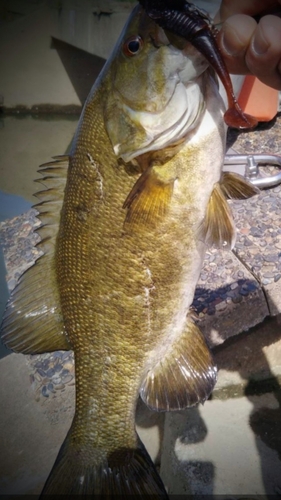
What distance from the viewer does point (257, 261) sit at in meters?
2.53

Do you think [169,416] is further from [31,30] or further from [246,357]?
[31,30]

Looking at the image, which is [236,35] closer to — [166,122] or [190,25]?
[190,25]

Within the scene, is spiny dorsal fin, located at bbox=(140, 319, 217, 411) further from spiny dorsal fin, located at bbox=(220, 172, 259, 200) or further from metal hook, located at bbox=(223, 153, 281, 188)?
metal hook, located at bbox=(223, 153, 281, 188)

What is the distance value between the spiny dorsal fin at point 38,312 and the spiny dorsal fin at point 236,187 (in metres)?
0.66

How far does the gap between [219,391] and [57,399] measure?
1.01 metres

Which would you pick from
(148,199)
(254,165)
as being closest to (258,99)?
(254,165)

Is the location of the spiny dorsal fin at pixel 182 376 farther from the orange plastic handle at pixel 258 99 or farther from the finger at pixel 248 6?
the orange plastic handle at pixel 258 99

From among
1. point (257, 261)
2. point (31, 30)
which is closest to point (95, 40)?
point (31, 30)

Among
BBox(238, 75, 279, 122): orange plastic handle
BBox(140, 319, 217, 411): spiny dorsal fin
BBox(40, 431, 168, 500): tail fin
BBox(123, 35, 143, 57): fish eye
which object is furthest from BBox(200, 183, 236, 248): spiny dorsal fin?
BBox(238, 75, 279, 122): orange plastic handle

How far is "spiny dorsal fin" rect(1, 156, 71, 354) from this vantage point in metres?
1.52

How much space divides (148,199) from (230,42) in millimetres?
499

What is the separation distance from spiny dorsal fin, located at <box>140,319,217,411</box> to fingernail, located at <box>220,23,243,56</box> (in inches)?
35.6

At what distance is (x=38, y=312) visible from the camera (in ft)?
5.02

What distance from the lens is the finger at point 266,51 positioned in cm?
106
